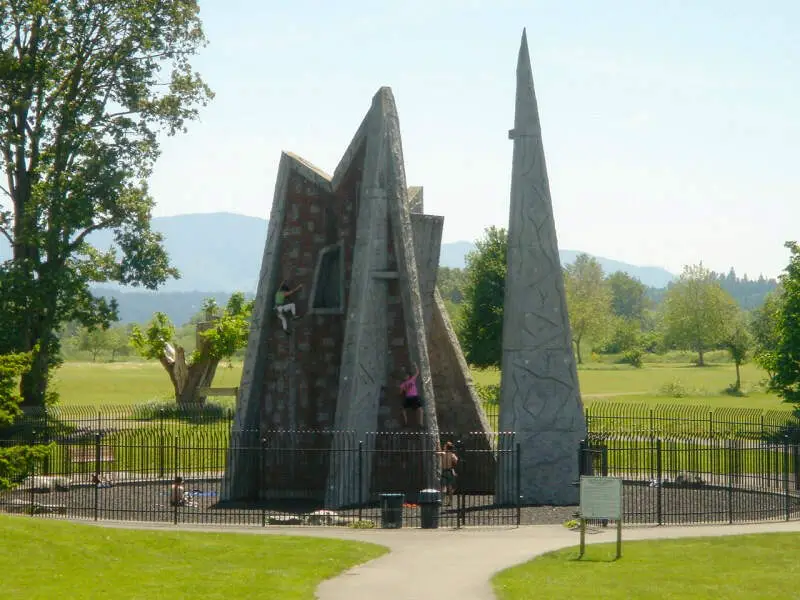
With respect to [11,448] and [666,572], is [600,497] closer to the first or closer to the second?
[666,572]

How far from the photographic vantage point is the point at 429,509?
25422 millimetres

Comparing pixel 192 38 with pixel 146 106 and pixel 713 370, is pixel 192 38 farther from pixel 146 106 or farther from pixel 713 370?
pixel 713 370

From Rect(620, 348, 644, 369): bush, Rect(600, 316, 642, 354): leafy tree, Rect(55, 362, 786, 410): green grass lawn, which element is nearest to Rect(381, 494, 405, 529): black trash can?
Rect(55, 362, 786, 410): green grass lawn

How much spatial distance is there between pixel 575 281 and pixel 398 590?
117m

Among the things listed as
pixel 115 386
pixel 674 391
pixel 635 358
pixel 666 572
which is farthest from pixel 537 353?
pixel 635 358

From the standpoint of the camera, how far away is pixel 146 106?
154 feet

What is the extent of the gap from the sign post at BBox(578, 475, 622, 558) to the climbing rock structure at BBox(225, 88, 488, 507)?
730 cm

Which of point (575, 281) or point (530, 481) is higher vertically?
point (575, 281)

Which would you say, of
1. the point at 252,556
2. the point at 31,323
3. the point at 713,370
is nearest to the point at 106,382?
the point at 31,323

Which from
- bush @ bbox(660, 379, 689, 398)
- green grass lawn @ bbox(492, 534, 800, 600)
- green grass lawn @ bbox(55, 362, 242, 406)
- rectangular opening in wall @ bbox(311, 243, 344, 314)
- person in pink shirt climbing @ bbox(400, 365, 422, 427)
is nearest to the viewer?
green grass lawn @ bbox(492, 534, 800, 600)

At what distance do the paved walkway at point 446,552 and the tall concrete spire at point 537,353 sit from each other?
12.0ft

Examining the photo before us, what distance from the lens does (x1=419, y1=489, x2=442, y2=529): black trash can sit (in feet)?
83.3

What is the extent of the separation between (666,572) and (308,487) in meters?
13.3

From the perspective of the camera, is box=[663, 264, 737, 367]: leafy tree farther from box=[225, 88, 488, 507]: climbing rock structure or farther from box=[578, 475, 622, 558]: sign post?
box=[578, 475, 622, 558]: sign post
